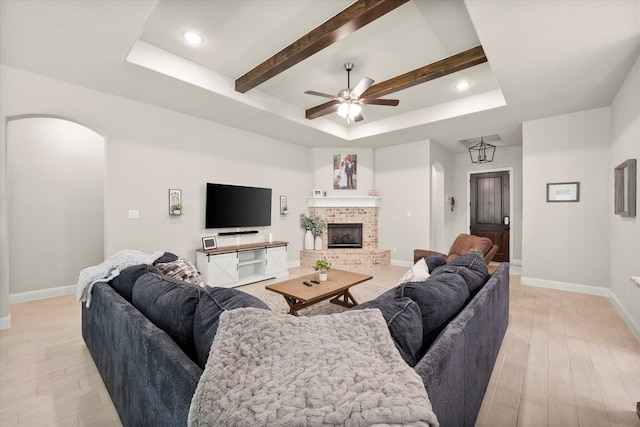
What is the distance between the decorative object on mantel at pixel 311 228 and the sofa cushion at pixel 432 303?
467 cm

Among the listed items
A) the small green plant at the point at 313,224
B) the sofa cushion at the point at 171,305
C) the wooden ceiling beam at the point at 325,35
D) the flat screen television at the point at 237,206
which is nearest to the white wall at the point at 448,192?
the small green plant at the point at 313,224

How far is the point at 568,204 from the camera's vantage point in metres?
4.32

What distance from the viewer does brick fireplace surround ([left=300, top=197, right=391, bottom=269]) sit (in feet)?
19.7

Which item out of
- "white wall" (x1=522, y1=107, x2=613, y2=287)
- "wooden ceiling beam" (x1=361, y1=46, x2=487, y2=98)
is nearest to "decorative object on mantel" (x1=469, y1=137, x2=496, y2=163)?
"white wall" (x1=522, y1=107, x2=613, y2=287)

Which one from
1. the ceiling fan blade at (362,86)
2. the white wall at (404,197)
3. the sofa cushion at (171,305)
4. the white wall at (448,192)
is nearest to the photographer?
the sofa cushion at (171,305)

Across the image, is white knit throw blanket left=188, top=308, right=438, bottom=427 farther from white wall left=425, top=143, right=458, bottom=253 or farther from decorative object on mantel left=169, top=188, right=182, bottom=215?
white wall left=425, top=143, right=458, bottom=253

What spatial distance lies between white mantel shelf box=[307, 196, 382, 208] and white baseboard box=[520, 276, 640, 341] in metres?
3.08

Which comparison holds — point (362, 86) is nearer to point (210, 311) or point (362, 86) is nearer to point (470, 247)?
point (470, 247)

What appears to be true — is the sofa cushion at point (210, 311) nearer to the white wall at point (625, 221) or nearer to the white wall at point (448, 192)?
the white wall at point (625, 221)

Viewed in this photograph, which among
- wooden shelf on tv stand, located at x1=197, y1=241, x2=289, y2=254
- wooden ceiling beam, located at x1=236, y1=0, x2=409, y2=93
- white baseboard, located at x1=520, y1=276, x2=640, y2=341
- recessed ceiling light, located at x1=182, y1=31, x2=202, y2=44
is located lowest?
white baseboard, located at x1=520, y1=276, x2=640, y2=341

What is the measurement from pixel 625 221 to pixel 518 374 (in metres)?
2.46

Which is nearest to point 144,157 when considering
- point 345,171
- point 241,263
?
point 241,263

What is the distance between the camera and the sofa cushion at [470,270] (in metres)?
1.91

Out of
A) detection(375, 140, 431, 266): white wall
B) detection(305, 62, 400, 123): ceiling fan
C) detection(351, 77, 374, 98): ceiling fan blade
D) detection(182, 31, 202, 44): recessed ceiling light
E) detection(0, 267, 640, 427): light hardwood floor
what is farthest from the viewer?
detection(375, 140, 431, 266): white wall
